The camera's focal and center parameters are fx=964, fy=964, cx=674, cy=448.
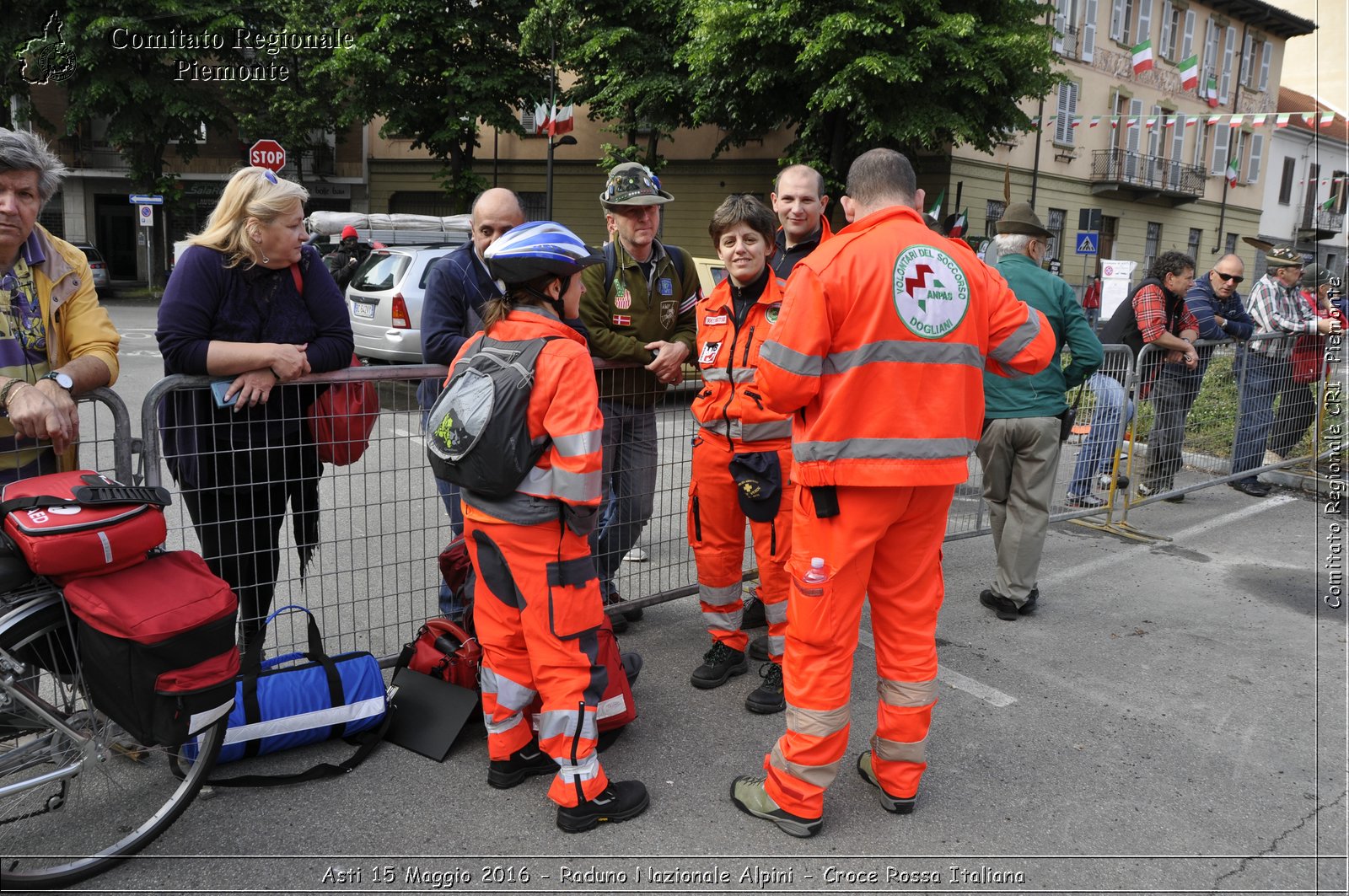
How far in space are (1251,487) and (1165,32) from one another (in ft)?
108

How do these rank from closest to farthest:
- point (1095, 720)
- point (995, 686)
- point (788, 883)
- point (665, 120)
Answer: point (788, 883) < point (1095, 720) < point (995, 686) < point (665, 120)

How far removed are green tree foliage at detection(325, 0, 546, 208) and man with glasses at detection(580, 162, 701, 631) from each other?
25.1 meters

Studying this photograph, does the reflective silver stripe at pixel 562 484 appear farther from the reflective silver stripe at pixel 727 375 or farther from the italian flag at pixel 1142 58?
the italian flag at pixel 1142 58

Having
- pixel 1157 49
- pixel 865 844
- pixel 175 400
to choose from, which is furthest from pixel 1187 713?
pixel 1157 49

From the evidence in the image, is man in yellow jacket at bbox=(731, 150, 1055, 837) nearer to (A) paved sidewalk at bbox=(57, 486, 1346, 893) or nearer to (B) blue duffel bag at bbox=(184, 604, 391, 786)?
(A) paved sidewalk at bbox=(57, 486, 1346, 893)

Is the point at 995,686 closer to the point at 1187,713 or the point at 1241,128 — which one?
the point at 1187,713

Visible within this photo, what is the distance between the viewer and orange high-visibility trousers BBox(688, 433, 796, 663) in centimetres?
383

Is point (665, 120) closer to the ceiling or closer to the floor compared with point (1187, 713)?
closer to the ceiling

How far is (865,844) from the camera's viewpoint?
116 inches

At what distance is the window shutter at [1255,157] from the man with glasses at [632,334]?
44.0 m

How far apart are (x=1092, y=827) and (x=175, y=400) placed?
130 inches

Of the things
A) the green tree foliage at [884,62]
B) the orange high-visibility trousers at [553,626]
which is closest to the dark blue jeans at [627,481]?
the orange high-visibility trousers at [553,626]

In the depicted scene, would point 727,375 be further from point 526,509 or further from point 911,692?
point 911,692

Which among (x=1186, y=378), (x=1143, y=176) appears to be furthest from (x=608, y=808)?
(x=1143, y=176)
